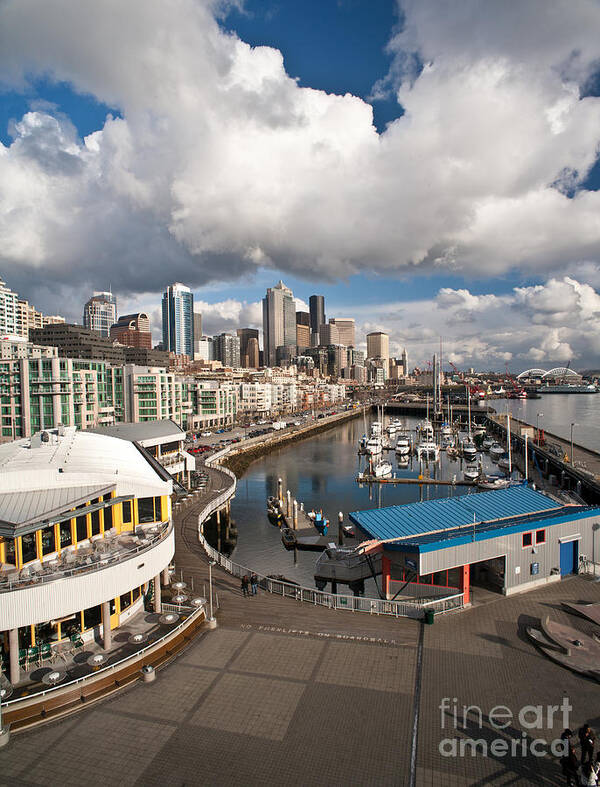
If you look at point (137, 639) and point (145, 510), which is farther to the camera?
point (145, 510)

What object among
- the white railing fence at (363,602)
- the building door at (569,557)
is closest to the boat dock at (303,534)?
the white railing fence at (363,602)

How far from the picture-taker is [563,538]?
18.9 m

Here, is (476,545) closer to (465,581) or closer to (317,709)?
(465,581)

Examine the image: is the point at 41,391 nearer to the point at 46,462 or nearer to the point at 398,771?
the point at 46,462

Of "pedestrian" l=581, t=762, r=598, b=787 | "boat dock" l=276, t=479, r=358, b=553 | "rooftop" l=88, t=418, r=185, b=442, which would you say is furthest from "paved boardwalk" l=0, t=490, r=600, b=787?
"rooftop" l=88, t=418, r=185, b=442

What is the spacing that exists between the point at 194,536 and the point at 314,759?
57.3 feet

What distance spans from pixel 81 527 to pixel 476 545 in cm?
1449

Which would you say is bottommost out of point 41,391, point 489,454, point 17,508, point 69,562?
point 489,454

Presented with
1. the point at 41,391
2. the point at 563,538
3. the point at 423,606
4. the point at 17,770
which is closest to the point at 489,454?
the point at 563,538

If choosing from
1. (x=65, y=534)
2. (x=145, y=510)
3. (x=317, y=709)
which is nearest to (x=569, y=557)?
(x=317, y=709)

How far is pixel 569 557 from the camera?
19266 millimetres

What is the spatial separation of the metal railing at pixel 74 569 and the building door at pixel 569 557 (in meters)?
16.3

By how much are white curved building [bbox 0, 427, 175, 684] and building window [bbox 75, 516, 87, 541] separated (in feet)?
0.12

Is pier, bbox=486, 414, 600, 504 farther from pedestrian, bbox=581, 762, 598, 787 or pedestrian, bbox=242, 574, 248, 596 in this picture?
pedestrian, bbox=581, 762, 598, 787
